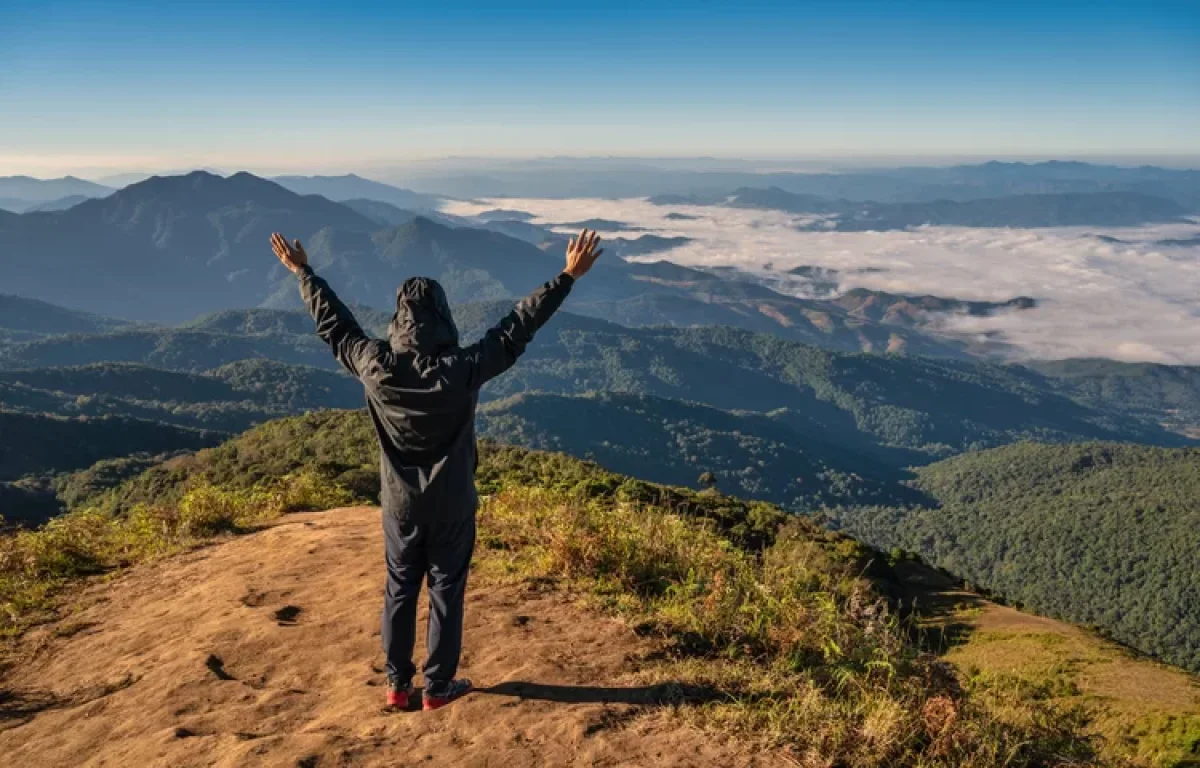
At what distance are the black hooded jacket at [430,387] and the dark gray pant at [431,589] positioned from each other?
0.13 metres

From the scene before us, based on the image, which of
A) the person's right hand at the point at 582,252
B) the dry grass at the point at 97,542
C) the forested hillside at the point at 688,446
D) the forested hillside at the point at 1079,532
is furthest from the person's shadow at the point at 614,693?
the forested hillside at the point at 688,446

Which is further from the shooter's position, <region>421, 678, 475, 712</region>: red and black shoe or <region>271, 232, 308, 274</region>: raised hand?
<region>271, 232, 308, 274</region>: raised hand

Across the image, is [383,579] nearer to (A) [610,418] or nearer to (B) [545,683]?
(B) [545,683]

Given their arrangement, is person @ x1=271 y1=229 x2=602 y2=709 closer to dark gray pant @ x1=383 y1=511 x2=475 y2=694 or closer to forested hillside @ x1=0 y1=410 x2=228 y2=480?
dark gray pant @ x1=383 y1=511 x2=475 y2=694

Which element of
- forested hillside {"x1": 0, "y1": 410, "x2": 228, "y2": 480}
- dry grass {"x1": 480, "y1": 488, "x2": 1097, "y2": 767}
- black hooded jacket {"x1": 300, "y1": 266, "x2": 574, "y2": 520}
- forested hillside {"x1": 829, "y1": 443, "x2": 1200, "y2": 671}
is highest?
black hooded jacket {"x1": 300, "y1": 266, "x2": 574, "y2": 520}

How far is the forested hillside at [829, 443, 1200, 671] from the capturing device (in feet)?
217

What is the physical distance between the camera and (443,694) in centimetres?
413

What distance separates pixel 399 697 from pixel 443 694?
0.27 metres

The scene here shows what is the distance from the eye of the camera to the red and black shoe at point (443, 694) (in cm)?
410

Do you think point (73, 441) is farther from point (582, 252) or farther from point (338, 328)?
point (582, 252)

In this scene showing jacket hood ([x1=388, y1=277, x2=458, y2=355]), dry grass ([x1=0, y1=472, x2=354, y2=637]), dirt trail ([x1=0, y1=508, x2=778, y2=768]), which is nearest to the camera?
dirt trail ([x1=0, y1=508, x2=778, y2=768])

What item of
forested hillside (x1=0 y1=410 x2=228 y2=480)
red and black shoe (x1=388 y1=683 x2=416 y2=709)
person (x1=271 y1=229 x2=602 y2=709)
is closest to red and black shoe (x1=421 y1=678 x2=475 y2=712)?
person (x1=271 y1=229 x2=602 y2=709)

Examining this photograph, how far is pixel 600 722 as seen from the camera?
388 centimetres

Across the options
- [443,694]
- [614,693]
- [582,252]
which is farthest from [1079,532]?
[443,694]
